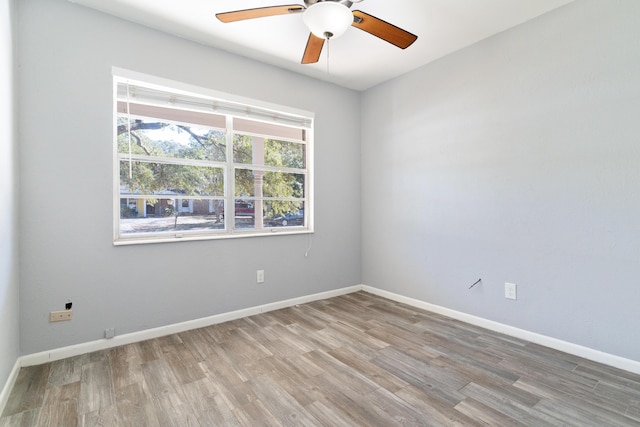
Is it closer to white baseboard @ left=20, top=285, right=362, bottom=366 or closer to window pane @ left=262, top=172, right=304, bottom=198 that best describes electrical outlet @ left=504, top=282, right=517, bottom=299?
white baseboard @ left=20, top=285, right=362, bottom=366

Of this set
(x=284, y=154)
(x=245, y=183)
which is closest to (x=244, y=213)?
(x=245, y=183)

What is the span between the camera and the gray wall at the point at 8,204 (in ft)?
5.72

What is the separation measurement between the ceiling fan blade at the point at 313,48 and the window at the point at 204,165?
3.12 feet

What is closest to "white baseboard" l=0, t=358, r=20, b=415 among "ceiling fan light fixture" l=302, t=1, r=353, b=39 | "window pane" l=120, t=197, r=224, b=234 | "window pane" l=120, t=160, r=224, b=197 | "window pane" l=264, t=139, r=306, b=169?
"window pane" l=120, t=197, r=224, b=234

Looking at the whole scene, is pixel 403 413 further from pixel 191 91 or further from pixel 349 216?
pixel 191 91

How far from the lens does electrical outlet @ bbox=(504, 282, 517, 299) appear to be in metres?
2.60

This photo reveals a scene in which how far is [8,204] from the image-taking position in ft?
6.07

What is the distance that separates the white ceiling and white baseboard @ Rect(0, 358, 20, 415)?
2.61 metres

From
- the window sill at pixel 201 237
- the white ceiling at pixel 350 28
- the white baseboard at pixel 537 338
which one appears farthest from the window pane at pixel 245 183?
the white baseboard at pixel 537 338

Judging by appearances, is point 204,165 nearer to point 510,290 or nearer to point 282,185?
point 282,185

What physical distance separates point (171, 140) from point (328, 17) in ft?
5.96

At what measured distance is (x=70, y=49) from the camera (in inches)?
88.4

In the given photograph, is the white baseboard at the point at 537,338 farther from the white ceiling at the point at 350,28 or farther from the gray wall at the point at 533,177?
the white ceiling at the point at 350,28

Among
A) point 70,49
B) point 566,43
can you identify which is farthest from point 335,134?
point 70,49
